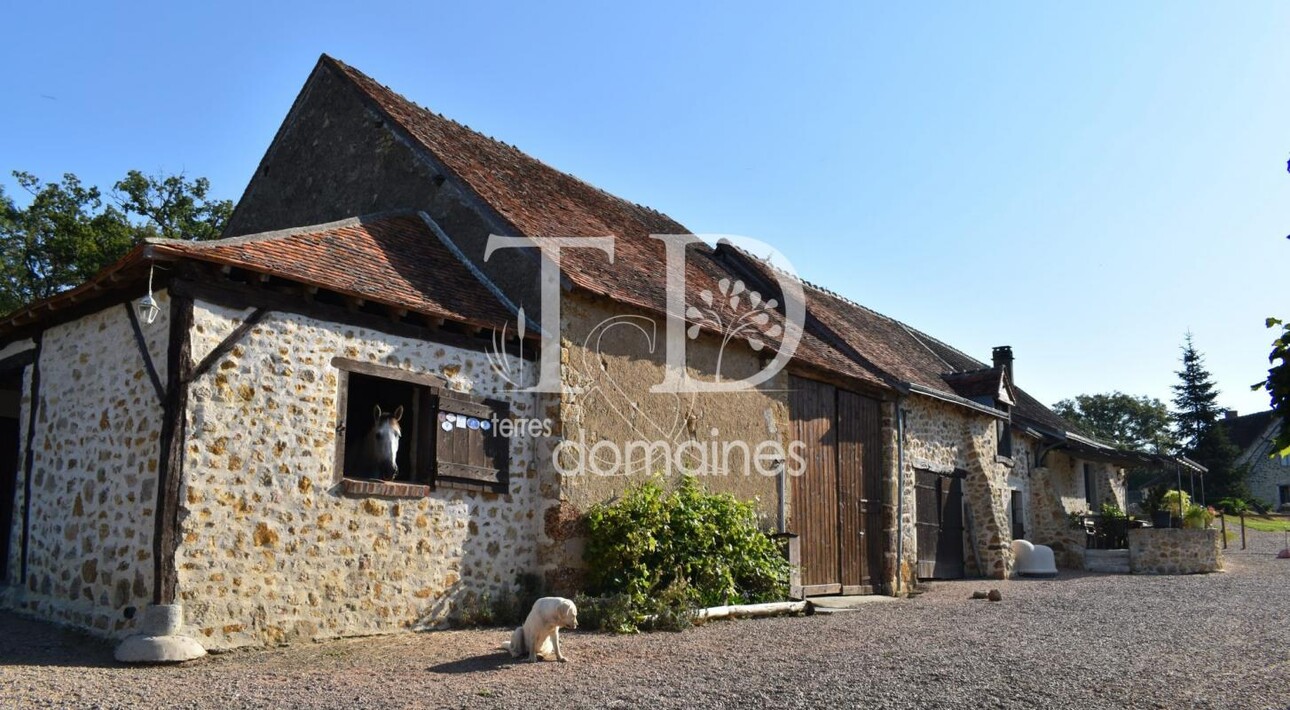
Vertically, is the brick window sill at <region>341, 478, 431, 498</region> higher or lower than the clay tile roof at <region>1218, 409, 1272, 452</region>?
lower

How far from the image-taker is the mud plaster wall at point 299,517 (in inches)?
294

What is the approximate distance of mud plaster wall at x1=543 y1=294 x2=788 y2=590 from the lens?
399 inches

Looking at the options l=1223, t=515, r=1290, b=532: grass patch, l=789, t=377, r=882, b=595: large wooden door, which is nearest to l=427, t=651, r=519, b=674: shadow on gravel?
l=789, t=377, r=882, b=595: large wooden door

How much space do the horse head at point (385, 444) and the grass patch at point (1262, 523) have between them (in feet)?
95.2

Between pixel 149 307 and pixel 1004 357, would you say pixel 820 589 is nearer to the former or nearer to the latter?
pixel 149 307

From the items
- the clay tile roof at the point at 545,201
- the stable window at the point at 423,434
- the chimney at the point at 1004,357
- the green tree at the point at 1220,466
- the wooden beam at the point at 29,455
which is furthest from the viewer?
the green tree at the point at 1220,466

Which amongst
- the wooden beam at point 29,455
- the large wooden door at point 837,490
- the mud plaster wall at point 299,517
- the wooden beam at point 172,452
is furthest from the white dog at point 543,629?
the large wooden door at point 837,490

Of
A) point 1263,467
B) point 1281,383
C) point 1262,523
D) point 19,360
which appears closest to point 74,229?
point 19,360

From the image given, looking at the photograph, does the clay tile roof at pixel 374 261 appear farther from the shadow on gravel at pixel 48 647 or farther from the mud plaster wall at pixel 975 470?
the mud plaster wall at pixel 975 470

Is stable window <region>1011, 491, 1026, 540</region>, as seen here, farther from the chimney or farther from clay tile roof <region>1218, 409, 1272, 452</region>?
clay tile roof <region>1218, 409, 1272, 452</region>

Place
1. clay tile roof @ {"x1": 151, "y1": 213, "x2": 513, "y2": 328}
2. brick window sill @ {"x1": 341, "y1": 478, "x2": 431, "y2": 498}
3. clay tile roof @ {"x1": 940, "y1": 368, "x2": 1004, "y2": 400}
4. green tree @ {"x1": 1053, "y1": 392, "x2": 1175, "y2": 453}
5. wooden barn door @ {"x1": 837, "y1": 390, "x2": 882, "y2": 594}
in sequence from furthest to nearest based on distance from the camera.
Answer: green tree @ {"x1": 1053, "y1": 392, "x2": 1175, "y2": 453} < clay tile roof @ {"x1": 940, "y1": 368, "x2": 1004, "y2": 400} < wooden barn door @ {"x1": 837, "y1": 390, "x2": 882, "y2": 594} < brick window sill @ {"x1": 341, "y1": 478, "x2": 431, "y2": 498} < clay tile roof @ {"x1": 151, "y1": 213, "x2": 513, "y2": 328}

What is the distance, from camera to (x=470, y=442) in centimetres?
954

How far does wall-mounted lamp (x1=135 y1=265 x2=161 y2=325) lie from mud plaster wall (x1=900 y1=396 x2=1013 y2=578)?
39.4 ft

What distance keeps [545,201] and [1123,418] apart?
51042mm
